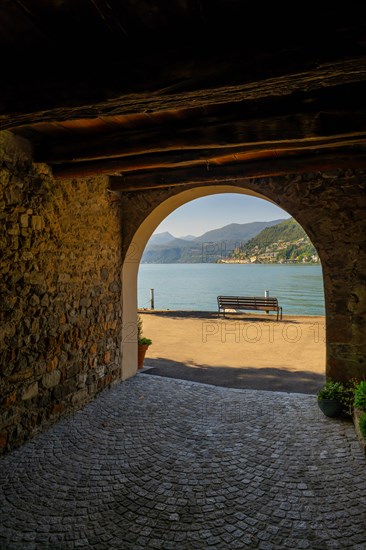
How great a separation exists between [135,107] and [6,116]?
2.50ft

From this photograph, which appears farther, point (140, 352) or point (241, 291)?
point (241, 291)

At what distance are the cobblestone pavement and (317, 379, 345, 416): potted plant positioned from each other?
0.35 ft

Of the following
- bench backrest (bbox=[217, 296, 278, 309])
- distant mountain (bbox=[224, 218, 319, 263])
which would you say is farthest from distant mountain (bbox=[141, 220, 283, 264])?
bench backrest (bbox=[217, 296, 278, 309])

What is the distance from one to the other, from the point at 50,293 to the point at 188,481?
7.61 feet

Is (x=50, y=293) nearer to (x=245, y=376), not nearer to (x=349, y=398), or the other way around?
(x=245, y=376)

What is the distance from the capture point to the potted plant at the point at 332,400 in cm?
374

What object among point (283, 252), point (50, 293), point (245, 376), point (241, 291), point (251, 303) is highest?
point (283, 252)

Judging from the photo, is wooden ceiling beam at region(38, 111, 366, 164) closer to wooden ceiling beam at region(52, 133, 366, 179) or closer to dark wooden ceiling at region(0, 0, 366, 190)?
dark wooden ceiling at region(0, 0, 366, 190)

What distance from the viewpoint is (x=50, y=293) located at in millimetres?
3715

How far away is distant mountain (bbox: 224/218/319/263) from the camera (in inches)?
3059

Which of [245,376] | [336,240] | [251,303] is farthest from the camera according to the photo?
[251,303]

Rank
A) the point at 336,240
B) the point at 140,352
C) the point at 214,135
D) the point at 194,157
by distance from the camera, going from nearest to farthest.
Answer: the point at 214,135 → the point at 194,157 → the point at 336,240 → the point at 140,352

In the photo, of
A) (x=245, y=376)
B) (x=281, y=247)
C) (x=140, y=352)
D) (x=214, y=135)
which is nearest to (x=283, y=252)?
(x=281, y=247)

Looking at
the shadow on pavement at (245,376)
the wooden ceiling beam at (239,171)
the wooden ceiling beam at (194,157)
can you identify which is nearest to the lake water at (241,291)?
the shadow on pavement at (245,376)
